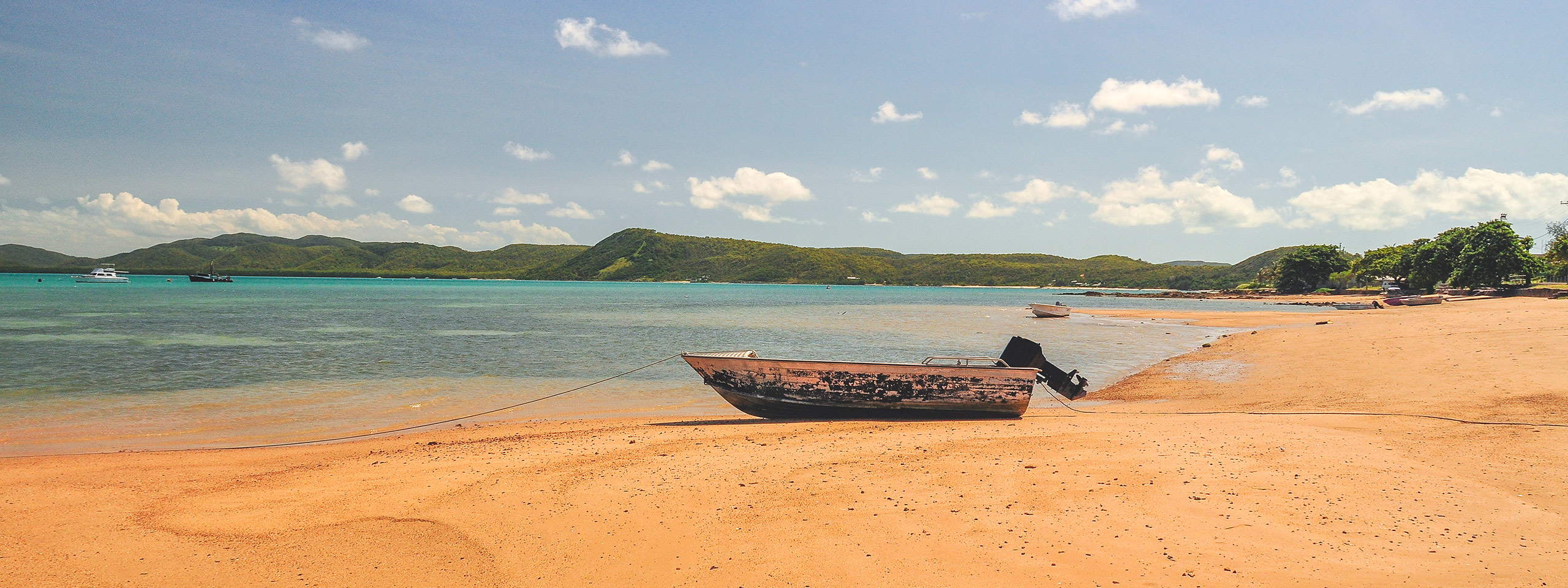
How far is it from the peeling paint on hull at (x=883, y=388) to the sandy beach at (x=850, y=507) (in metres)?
0.86

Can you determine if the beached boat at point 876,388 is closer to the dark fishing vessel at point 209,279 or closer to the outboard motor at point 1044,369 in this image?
the outboard motor at point 1044,369

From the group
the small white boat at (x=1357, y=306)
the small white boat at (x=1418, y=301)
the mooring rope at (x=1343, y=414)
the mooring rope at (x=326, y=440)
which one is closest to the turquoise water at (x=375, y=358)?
the mooring rope at (x=326, y=440)

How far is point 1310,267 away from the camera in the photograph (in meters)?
90.7

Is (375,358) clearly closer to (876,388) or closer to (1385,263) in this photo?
(876,388)

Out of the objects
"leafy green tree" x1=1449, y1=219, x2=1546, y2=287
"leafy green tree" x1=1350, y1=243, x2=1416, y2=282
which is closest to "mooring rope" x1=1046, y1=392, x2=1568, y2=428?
"leafy green tree" x1=1449, y1=219, x2=1546, y2=287

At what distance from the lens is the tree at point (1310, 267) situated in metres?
90.2

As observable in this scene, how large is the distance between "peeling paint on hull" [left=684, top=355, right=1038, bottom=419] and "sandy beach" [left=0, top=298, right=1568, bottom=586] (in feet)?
2.84

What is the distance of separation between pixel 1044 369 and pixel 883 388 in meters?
4.35

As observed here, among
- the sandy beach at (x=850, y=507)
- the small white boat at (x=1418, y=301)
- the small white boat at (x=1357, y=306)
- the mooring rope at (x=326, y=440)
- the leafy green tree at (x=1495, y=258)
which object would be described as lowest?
the mooring rope at (x=326, y=440)

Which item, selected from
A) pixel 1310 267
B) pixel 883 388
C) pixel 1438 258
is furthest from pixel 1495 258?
pixel 883 388

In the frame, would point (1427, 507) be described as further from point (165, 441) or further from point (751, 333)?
point (751, 333)

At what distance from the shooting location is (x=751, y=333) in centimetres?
3372

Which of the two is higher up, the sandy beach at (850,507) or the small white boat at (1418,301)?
the small white boat at (1418,301)

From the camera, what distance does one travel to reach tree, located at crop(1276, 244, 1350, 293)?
9019 centimetres
